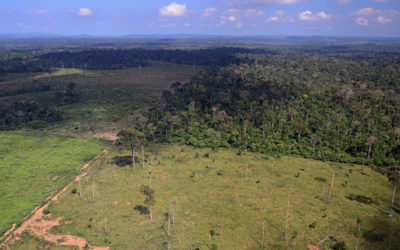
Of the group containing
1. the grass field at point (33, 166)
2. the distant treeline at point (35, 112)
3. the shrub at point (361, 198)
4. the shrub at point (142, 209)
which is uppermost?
the distant treeline at point (35, 112)

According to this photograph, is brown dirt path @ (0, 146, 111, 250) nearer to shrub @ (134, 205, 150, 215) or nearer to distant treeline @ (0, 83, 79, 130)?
shrub @ (134, 205, 150, 215)

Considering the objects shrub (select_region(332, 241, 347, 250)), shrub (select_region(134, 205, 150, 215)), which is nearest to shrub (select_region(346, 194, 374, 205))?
shrub (select_region(332, 241, 347, 250))

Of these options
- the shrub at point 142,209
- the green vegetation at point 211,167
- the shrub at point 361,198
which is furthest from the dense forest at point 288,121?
the shrub at point 142,209

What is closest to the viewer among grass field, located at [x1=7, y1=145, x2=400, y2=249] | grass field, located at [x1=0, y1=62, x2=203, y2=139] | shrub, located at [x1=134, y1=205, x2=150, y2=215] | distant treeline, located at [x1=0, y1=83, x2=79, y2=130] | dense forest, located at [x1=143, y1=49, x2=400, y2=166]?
grass field, located at [x1=7, y1=145, x2=400, y2=249]

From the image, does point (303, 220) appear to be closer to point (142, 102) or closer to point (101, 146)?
point (101, 146)

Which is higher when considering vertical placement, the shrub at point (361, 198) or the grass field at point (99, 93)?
the grass field at point (99, 93)

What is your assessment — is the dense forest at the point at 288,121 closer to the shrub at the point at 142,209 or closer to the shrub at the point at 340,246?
the shrub at the point at 142,209
